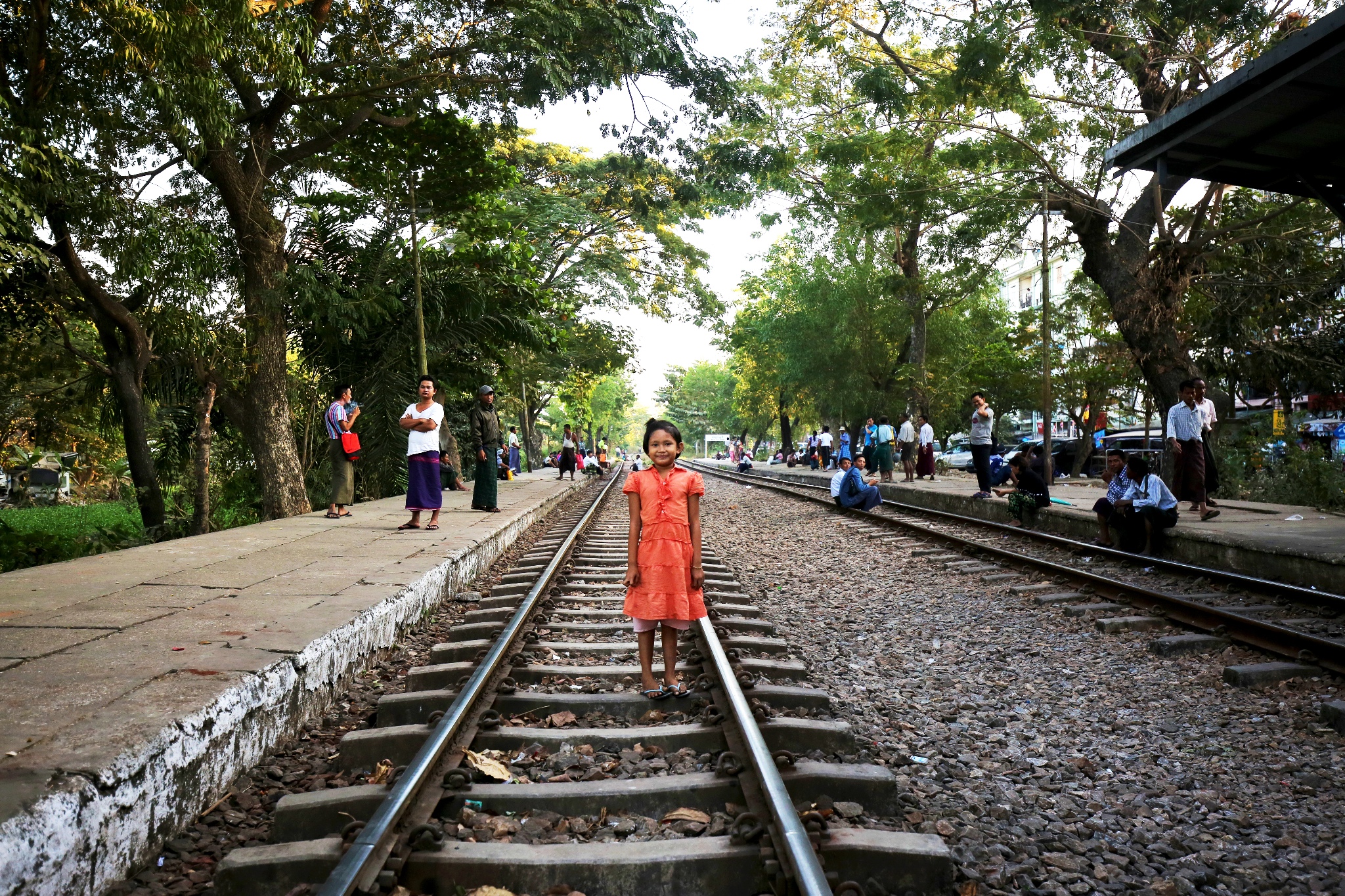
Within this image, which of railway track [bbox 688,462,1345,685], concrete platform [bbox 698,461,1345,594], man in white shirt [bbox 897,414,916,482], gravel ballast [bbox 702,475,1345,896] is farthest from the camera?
man in white shirt [bbox 897,414,916,482]

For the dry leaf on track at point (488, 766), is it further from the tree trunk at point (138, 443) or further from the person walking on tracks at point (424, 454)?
the tree trunk at point (138, 443)

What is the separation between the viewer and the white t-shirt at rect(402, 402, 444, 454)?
9.69 meters

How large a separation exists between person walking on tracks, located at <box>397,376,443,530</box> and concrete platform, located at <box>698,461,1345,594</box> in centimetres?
797

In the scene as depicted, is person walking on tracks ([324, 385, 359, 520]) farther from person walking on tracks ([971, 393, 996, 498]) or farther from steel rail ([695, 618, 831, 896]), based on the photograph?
person walking on tracks ([971, 393, 996, 498])

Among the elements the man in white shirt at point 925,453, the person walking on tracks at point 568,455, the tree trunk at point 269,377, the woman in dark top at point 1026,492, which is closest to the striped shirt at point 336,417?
the tree trunk at point 269,377

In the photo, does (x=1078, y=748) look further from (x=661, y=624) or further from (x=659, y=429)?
(x=659, y=429)

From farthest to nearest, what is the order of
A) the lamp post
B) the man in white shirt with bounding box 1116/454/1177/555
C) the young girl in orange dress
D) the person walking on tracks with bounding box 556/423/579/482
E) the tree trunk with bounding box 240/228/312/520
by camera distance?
the person walking on tracks with bounding box 556/423/579/482
the lamp post
the tree trunk with bounding box 240/228/312/520
the man in white shirt with bounding box 1116/454/1177/555
the young girl in orange dress

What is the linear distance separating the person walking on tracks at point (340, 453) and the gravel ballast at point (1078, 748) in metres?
6.33

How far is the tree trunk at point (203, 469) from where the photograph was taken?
13703 mm

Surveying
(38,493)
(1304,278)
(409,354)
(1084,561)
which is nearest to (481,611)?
(1084,561)

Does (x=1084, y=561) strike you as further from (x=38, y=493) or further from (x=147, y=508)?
(x=38, y=493)

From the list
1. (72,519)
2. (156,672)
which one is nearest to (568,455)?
(72,519)

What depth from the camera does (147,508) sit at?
1330 cm

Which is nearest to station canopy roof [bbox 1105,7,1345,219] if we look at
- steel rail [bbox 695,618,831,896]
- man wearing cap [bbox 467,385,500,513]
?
steel rail [bbox 695,618,831,896]
